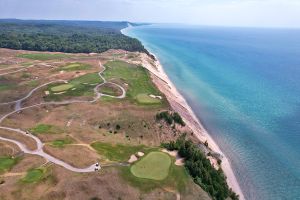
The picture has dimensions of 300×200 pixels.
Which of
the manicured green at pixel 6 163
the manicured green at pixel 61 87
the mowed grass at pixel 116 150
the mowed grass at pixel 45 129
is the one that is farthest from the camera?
the manicured green at pixel 61 87

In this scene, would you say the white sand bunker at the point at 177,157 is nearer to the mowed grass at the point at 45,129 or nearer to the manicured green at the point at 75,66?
the mowed grass at the point at 45,129

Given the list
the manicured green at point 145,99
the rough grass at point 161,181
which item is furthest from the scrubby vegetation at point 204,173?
the manicured green at point 145,99

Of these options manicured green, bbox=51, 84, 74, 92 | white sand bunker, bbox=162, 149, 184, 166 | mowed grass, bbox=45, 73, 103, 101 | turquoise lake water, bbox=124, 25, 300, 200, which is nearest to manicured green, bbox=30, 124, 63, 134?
mowed grass, bbox=45, 73, 103, 101

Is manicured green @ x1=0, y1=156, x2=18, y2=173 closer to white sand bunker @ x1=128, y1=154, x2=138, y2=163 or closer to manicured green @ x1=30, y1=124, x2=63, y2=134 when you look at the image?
manicured green @ x1=30, y1=124, x2=63, y2=134

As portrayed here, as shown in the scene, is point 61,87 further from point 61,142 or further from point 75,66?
point 61,142

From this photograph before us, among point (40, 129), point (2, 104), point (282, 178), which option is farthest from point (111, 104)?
point (282, 178)

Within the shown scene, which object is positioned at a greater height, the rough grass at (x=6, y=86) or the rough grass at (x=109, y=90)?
the rough grass at (x=109, y=90)
